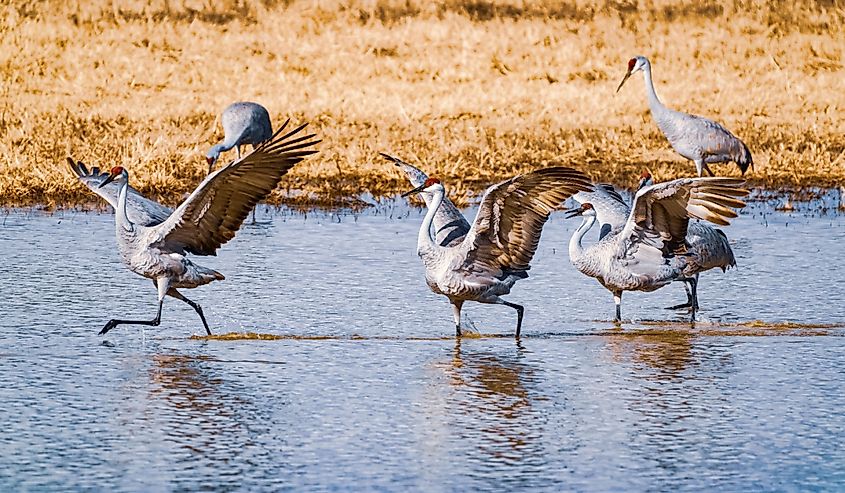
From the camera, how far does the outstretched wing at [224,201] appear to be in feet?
24.3

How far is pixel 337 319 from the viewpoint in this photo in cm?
789

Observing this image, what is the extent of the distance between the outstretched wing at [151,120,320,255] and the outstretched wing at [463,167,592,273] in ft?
3.10

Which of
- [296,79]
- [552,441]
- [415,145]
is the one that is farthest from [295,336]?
[296,79]

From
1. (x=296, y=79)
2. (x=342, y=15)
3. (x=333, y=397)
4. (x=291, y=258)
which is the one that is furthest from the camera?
(x=342, y=15)

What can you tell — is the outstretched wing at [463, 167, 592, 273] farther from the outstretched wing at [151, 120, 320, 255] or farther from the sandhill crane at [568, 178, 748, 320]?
the outstretched wing at [151, 120, 320, 255]

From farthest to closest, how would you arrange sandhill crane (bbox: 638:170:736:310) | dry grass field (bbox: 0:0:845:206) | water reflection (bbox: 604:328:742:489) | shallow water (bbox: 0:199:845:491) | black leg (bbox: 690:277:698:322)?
dry grass field (bbox: 0:0:845:206) → sandhill crane (bbox: 638:170:736:310) → black leg (bbox: 690:277:698:322) → water reflection (bbox: 604:328:742:489) → shallow water (bbox: 0:199:845:491)

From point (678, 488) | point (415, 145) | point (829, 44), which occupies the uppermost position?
point (829, 44)

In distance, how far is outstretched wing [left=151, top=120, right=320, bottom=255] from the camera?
24.3ft

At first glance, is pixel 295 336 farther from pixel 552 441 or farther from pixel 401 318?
pixel 552 441

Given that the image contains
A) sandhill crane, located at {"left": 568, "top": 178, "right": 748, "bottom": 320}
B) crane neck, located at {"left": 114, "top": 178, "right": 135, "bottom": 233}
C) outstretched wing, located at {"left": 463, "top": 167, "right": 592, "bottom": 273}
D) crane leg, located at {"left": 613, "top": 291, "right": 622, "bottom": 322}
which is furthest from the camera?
crane leg, located at {"left": 613, "top": 291, "right": 622, "bottom": 322}

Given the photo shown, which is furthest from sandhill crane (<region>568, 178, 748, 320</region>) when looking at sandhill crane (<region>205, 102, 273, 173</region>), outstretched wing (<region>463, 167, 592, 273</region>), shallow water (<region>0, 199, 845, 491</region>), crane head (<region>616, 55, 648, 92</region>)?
sandhill crane (<region>205, 102, 273, 173</region>)

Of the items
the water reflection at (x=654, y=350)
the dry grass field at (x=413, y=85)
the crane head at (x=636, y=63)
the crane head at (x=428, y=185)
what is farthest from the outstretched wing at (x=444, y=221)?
the crane head at (x=636, y=63)

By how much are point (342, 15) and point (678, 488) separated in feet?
56.9

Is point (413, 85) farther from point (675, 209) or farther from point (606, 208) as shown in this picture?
point (675, 209)
